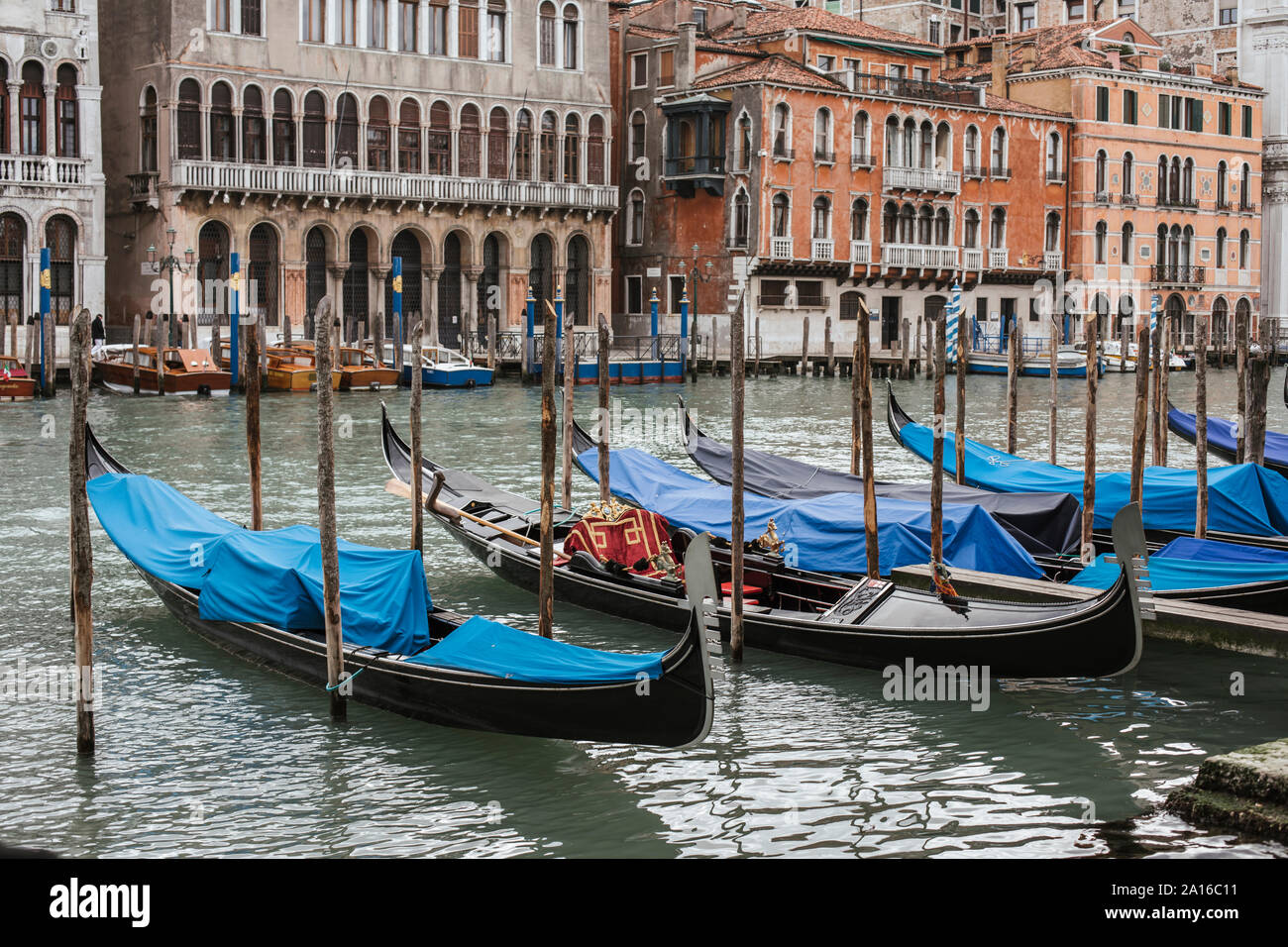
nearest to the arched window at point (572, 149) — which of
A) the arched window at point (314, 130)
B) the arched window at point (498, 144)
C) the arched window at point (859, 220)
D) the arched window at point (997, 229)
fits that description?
the arched window at point (498, 144)

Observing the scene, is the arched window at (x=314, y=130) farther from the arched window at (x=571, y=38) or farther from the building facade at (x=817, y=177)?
the building facade at (x=817, y=177)

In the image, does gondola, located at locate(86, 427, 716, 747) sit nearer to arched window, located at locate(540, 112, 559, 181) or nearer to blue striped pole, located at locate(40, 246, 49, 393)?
blue striped pole, located at locate(40, 246, 49, 393)

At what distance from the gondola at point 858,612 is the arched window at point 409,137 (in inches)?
726

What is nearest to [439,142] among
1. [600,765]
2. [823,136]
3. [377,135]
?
[377,135]

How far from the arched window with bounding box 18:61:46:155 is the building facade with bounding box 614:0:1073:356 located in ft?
35.1

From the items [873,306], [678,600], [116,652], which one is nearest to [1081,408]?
[873,306]

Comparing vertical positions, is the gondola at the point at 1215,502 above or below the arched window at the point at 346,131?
below

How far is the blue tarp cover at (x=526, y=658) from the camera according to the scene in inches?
241

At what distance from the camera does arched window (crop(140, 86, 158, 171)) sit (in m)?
25.5

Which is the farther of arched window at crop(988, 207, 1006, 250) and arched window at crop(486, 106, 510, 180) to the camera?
arched window at crop(988, 207, 1006, 250)

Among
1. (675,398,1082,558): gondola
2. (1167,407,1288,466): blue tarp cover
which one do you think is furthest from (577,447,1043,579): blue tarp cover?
(1167,407,1288,466): blue tarp cover

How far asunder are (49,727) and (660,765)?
2399 mm

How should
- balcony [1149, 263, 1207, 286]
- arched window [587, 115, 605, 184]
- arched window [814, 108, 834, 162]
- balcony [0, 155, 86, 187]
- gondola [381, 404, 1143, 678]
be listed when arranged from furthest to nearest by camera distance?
balcony [1149, 263, 1207, 286]
arched window [814, 108, 834, 162]
arched window [587, 115, 605, 184]
balcony [0, 155, 86, 187]
gondola [381, 404, 1143, 678]

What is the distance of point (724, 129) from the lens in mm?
29906
